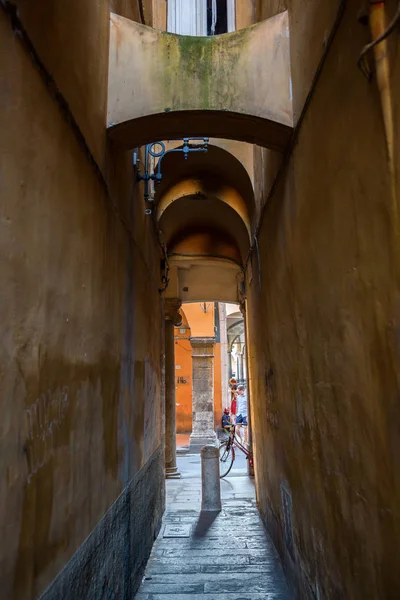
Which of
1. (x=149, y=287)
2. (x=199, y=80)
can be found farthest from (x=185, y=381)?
(x=199, y=80)

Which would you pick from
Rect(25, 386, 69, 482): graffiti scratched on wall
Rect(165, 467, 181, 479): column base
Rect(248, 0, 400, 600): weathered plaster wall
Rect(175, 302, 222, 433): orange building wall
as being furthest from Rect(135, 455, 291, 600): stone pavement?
Rect(175, 302, 222, 433): orange building wall

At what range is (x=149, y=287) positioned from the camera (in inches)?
214

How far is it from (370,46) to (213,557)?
15.9 feet

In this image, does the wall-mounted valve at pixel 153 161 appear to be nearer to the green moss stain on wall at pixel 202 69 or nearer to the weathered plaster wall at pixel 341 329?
the green moss stain on wall at pixel 202 69

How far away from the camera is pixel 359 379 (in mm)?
1919

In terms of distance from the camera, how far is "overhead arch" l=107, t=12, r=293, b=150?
322cm

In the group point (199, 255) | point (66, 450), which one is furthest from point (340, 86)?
point (199, 255)

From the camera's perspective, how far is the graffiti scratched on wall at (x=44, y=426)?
5.78 feet

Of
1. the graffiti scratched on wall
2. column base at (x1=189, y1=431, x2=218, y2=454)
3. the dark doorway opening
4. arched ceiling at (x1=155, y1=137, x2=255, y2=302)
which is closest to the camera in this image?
the graffiti scratched on wall

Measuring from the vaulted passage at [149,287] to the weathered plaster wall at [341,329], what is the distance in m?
0.02

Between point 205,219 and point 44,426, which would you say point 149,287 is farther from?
point 44,426

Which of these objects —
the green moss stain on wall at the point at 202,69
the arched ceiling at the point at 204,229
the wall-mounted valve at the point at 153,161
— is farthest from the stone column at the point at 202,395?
the green moss stain on wall at the point at 202,69

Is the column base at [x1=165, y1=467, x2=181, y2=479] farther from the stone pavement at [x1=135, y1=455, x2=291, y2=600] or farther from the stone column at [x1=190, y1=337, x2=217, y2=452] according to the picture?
the stone column at [x1=190, y1=337, x2=217, y2=452]

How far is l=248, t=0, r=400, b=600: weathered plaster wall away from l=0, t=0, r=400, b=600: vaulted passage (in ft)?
0.06
